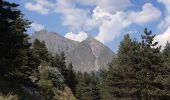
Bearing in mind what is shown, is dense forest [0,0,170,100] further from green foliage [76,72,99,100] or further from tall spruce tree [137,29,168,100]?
green foliage [76,72,99,100]

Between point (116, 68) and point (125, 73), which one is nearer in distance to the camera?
point (125, 73)

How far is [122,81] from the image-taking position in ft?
199

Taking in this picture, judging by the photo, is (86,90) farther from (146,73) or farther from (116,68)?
(146,73)

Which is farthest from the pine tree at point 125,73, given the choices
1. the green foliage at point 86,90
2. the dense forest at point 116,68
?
the green foliage at point 86,90

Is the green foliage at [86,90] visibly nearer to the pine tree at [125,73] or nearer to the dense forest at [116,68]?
the dense forest at [116,68]

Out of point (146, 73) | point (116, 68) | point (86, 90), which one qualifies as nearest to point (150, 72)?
point (146, 73)

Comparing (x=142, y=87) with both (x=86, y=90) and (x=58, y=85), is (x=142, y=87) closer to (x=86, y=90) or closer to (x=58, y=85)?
(x=58, y=85)

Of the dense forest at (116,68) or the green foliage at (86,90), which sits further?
the green foliage at (86,90)

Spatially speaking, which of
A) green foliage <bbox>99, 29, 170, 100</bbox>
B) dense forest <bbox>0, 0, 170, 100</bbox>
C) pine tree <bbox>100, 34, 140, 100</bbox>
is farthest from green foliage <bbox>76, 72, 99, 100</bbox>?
green foliage <bbox>99, 29, 170, 100</bbox>

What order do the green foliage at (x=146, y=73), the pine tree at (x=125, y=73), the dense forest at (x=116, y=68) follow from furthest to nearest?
the pine tree at (x=125, y=73), the green foliage at (x=146, y=73), the dense forest at (x=116, y=68)

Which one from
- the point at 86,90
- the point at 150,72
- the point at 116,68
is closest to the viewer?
the point at 150,72

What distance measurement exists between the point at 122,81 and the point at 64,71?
6371 cm

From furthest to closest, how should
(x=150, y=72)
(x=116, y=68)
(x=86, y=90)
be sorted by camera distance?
(x=86, y=90)
(x=116, y=68)
(x=150, y=72)

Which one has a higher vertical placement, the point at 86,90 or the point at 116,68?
the point at 116,68
